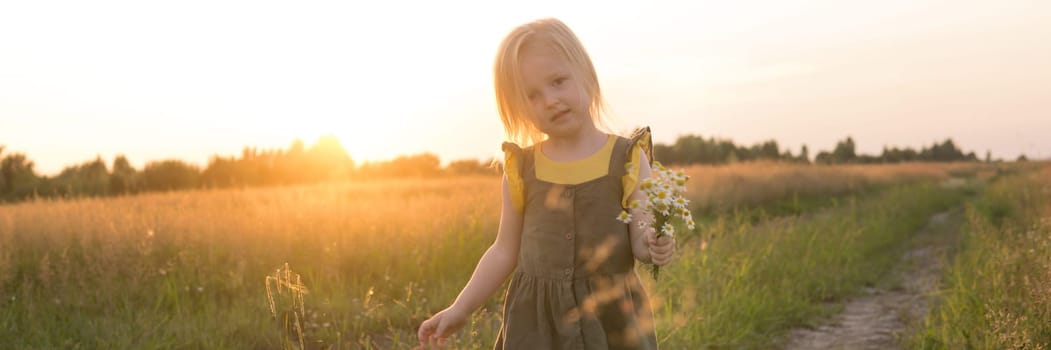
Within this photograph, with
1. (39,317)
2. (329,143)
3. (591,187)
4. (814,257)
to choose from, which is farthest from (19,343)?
(329,143)

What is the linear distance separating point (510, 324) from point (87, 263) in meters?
5.45

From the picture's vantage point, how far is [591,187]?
2.23m

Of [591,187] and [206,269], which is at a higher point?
[591,187]

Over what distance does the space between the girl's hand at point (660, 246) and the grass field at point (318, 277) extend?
2103 millimetres

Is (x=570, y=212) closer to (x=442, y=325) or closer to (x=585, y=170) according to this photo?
(x=585, y=170)

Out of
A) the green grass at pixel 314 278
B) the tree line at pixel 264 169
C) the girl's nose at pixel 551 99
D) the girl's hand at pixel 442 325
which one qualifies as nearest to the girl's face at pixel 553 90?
the girl's nose at pixel 551 99

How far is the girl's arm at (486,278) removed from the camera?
94.8 inches

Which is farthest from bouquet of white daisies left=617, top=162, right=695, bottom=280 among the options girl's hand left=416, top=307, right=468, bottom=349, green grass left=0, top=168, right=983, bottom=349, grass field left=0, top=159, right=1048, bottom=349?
green grass left=0, top=168, right=983, bottom=349

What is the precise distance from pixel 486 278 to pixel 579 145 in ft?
1.78

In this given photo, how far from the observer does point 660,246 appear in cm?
197

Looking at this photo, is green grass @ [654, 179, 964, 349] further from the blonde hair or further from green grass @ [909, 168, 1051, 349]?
the blonde hair

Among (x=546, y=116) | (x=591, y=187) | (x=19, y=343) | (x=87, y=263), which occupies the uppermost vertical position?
(x=546, y=116)

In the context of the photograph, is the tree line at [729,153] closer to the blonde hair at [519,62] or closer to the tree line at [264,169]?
the tree line at [264,169]

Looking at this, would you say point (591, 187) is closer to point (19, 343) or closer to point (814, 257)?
point (19, 343)
